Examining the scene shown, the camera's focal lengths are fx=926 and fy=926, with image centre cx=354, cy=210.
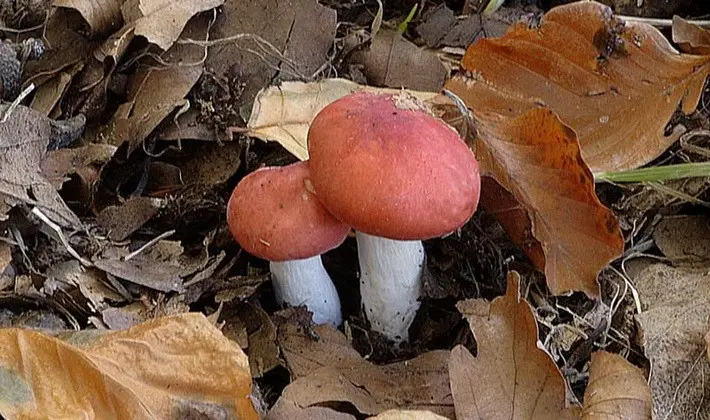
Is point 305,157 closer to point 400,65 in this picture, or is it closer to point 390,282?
point 390,282

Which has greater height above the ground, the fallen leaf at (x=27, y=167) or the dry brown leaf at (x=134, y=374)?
the fallen leaf at (x=27, y=167)

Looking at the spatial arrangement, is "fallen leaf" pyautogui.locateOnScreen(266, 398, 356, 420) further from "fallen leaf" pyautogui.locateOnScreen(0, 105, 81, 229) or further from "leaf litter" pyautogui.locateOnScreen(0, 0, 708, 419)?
"fallen leaf" pyautogui.locateOnScreen(0, 105, 81, 229)

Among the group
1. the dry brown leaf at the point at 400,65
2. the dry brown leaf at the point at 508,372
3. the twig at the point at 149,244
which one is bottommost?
the dry brown leaf at the point at 508,372

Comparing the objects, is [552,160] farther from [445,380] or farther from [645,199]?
[445,380]

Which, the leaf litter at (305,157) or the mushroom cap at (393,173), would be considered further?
the leaf litter at (305,157)

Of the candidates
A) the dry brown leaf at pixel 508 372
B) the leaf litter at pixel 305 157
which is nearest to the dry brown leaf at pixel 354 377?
the leaf litter at pixel 305 157

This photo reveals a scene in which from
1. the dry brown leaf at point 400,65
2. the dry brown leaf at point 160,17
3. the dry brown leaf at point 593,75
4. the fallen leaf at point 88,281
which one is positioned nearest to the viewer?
the fallen leaf at point 88,281

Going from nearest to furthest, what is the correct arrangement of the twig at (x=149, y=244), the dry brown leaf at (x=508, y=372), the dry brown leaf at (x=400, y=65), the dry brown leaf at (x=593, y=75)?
the dry brown leaf at (x=508, y=372) < the twig at (x=149, y=244) < the dry brown leaf at (x=593, y=75) < the dry brown leaf at (x=400, y=65)

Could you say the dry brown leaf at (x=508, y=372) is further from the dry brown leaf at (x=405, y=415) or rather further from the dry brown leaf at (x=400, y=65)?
the dry brown leaf at (x=400, y=65)
